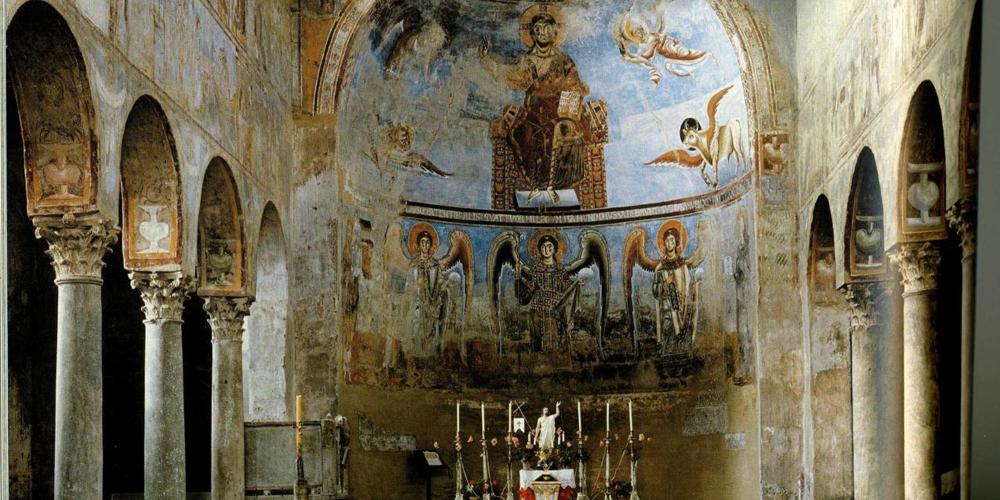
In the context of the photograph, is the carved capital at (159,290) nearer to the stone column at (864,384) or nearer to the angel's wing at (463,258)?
the stone column at (864,384)

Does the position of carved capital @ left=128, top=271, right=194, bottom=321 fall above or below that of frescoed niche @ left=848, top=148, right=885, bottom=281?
below

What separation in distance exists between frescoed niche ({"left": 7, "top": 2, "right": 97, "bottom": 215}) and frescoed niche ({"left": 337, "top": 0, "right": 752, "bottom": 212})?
9.79m

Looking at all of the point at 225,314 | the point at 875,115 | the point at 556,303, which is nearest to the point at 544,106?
the point at 556,303

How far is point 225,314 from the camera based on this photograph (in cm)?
2012

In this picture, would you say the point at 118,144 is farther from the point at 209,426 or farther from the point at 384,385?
the point at 384,385

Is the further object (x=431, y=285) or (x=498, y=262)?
(x=498, y=262)

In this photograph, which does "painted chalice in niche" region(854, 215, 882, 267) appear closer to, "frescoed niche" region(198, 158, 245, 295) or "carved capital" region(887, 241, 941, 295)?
"carved capital" region(887, 241, 941, 295)

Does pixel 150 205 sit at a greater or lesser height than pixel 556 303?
greater

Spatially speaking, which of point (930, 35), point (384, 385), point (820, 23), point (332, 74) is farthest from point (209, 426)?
point (930, 35)

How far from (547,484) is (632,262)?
7033 mm

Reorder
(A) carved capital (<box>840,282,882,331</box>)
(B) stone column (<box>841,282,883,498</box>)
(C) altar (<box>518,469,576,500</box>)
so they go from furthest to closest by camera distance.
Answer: (C) altar (<box>518,469,576,500</box>) → (A) carved capital (<box>840,282,882,331</box>) → (B) stone column (<box>841,282,883,498</box>)

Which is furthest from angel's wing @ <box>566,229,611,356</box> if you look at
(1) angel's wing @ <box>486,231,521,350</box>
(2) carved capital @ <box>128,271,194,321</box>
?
(2) carved capital @ <box>128,271,194,321</box>

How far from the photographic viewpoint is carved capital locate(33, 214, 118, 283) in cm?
1426

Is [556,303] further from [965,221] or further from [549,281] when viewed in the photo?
[965,221]
